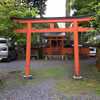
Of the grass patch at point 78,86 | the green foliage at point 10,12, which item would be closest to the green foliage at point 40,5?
the green foliage at point 10,12

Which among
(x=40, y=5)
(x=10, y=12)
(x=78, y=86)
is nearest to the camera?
(x=78, y=86)

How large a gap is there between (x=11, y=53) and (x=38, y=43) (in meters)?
5.45

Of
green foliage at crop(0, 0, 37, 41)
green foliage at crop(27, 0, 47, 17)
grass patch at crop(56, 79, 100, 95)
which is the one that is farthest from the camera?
green foliage at crop(27, 0, 47, 17)

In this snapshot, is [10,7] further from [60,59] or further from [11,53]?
[60,59]

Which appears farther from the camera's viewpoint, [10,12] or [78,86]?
[10,12]

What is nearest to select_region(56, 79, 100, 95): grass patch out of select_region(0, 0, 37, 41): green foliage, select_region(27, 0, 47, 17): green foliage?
select_region(0, 0, 37, 41): green foliage

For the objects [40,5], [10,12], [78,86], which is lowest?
[78,86]

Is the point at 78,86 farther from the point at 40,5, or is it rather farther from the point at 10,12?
the point at 40,5

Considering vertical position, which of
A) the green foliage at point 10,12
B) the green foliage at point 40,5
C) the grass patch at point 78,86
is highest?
the green foliage at point 40,5

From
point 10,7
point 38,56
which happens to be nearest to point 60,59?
point 38,56

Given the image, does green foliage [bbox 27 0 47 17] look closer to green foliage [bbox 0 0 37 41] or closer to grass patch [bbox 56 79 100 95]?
green foliage [bbox 0 0 37 41]

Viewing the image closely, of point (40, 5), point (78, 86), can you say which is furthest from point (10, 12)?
point (40, 5)

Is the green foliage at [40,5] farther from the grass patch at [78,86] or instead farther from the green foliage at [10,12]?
the grass patch at [78,86]

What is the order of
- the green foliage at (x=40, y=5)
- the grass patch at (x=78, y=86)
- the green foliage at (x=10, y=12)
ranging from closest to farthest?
the grass patch at (x=78, y=86), the green foliage at (x=10, y=12), the green foliage at (x=40, y=5)
